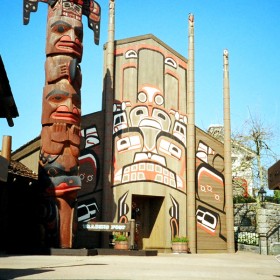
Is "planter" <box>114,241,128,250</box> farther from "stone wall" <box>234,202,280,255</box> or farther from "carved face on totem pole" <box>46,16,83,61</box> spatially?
"carved face on totem pole" <box>46,16,83,61</box>

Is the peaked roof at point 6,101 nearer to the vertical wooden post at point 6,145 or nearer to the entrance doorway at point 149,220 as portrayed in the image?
the vertical wooden post at point 6,145

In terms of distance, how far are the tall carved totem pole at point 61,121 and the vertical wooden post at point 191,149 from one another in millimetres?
8857

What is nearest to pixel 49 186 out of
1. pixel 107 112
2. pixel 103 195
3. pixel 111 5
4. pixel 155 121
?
pixel 103 195

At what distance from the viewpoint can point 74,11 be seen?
19.0 m

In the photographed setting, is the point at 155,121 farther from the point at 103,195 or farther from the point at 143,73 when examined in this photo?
the point at 103,195

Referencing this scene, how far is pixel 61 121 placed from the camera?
17.8 metres

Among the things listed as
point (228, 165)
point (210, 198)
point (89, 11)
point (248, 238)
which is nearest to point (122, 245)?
point (210, 198)

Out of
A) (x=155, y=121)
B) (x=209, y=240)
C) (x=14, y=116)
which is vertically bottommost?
(x=209, y=240)

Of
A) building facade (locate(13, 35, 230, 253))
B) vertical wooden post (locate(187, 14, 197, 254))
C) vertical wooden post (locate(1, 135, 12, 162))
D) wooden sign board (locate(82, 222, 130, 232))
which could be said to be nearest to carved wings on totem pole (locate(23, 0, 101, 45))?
building facade (locate(13, 35, 230, 253))

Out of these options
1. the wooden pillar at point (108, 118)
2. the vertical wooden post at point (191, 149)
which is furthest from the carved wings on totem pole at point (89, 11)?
the vertical wooden post at point (191, 149)

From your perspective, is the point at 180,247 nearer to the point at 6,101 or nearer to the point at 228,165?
the point at 228,165

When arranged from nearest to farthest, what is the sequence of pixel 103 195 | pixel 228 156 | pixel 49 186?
pixel 49 186 < pixel 103 195 < pixel 228 156

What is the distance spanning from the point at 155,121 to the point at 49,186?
9.56m

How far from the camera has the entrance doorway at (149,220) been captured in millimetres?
24250
